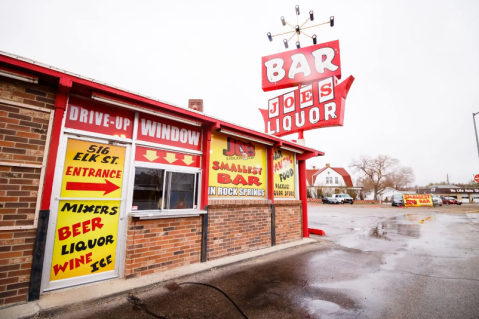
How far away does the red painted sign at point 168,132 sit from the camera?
479 cm

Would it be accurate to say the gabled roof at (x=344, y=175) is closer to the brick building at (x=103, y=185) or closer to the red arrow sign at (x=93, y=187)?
the brick building at (x=103, y=185)

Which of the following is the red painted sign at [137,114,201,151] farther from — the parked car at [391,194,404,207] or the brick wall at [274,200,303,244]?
the parked car at [391,194,404,207]

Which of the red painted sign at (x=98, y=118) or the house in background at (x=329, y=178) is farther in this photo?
the house in background at (x=329, y=178)

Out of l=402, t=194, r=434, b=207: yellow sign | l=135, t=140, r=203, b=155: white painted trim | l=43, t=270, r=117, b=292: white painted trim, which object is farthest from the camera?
l=402, t=194, r=434, b=207: yellow sign

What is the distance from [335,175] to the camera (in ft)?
170

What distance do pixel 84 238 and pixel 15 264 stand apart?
2.85ft

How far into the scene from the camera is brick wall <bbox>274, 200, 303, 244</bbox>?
7347 mm

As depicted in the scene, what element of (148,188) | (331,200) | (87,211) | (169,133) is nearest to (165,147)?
(169,133)

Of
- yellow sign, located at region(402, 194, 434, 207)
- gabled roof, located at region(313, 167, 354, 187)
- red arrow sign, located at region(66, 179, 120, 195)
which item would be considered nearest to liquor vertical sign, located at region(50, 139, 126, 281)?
red arrow sign, located at region(66, 179, 120, 195)

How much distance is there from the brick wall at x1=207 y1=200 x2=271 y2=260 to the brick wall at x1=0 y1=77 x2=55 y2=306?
10.7 feet

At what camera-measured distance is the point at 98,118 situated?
425cm

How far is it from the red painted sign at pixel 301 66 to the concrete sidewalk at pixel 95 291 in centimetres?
842

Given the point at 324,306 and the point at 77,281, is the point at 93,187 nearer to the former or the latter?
the point at 77,281

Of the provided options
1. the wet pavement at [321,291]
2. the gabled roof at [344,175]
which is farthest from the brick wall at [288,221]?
the gabled roof at [344,175]
